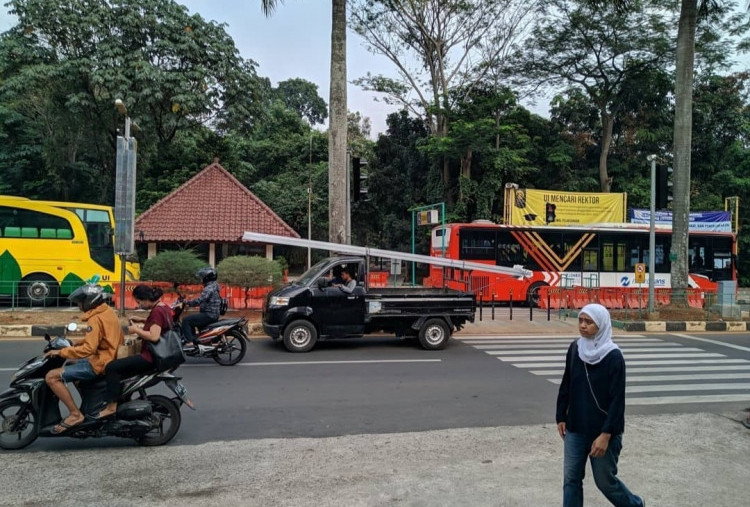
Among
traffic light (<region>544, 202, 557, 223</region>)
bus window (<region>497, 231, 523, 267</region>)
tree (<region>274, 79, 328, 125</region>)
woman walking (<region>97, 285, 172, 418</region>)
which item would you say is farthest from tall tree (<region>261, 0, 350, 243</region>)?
tree (<region>274, 79, 328, 125</region>)

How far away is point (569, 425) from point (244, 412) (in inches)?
164

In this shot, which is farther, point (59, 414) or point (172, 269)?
point (172, 269)

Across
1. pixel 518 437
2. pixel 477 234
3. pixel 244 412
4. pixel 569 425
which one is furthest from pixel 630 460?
pixel 477 234

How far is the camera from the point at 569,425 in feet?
11.6

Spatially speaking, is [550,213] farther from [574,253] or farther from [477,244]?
[477,244]

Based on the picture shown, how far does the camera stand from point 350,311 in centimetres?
1061

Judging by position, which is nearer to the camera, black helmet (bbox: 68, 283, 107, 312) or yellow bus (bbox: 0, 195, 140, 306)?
→ black helmet (bbox: 68, 283, 107, 312)

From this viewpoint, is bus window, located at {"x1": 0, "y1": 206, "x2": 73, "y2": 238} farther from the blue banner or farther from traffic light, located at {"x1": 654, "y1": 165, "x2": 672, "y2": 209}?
the blue banner

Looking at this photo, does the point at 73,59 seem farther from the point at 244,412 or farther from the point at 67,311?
the point at 244,412

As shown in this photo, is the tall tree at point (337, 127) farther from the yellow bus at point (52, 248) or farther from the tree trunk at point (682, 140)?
the tree trunk at point (682, 140)

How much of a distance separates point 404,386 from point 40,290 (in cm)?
1355

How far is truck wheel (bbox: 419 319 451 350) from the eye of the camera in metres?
11.1

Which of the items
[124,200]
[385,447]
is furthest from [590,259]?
[385,447]

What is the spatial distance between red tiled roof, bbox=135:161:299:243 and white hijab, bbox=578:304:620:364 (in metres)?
20.7
